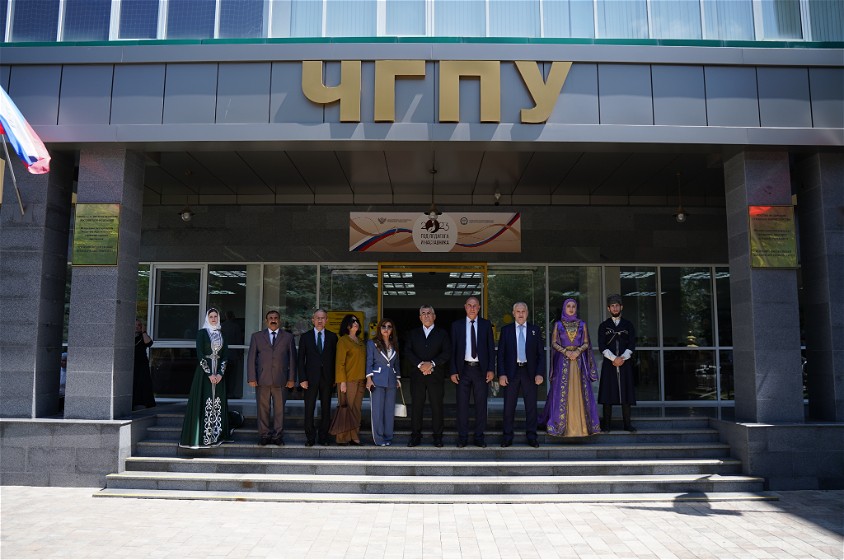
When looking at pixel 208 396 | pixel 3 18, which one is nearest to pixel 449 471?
pixel 208 396

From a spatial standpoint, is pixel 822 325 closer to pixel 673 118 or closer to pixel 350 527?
pixel 673 118

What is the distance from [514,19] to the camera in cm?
809

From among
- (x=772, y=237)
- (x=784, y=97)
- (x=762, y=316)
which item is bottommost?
(x=762, y=316)

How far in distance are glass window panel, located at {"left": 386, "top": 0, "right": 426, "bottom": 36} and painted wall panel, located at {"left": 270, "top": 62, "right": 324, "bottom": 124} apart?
143 cm

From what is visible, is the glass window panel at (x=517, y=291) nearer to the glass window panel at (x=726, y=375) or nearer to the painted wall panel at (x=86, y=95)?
the glass window panel at (x=726, y=375)

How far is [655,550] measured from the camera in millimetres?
5109

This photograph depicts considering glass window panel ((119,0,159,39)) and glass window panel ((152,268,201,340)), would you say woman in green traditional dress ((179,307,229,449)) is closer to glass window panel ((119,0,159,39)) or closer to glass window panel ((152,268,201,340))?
glass window panel ((119,0,159,39))

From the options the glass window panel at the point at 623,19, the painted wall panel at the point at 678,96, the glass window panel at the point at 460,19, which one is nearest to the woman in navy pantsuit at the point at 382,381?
the glass window panel at the point at 460,19

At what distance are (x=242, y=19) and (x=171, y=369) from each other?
23.0 ft

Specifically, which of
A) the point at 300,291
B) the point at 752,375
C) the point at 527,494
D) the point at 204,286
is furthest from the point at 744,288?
the point at 204,286

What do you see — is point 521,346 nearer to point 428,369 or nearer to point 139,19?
A: point 428,369

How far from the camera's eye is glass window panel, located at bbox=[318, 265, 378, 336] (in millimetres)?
11820

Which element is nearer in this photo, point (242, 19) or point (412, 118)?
point (412, 118)

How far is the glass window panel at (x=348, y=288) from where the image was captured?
11820 millimetres
